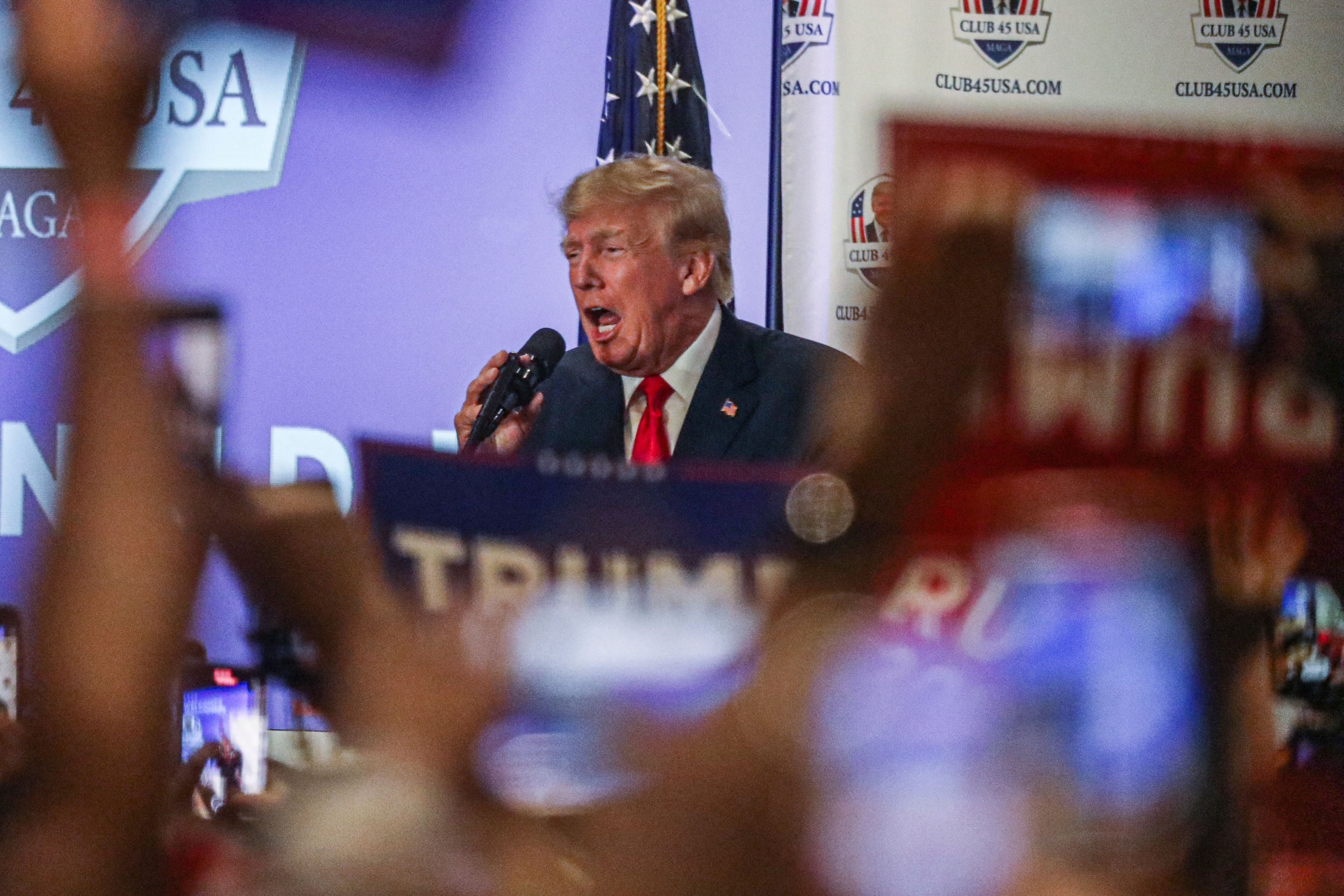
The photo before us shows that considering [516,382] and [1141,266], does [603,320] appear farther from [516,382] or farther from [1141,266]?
[1141,266]

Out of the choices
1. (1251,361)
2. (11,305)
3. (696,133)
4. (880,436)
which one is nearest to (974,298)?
(880,436)

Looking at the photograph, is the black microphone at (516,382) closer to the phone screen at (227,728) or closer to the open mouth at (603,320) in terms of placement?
the open mouth at (603,320)

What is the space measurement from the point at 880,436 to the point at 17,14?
31 cm

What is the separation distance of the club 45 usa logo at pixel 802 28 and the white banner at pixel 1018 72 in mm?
14

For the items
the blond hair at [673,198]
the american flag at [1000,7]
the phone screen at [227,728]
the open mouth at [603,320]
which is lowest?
the phone screen at [227,728]

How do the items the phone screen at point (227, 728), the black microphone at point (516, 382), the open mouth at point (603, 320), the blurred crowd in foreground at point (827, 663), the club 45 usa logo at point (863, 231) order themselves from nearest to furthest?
the blurred crowd in foreground at point (827, 663) → the phone screen at point (227, 728) → the black microphone at point (516, 382) → the open mouth at point (603, 320) → the club 45 usa logo at point (863, 231)

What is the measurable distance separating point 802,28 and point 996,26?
0.45 meters

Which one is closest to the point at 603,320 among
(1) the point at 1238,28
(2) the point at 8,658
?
(2) the point at 8,658

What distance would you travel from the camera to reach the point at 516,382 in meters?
1.65

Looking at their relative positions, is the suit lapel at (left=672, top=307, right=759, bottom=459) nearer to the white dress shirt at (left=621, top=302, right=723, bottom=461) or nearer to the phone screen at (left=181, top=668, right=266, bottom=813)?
the white dress shirt at (left=621, top=302, right=723, bottom=461)

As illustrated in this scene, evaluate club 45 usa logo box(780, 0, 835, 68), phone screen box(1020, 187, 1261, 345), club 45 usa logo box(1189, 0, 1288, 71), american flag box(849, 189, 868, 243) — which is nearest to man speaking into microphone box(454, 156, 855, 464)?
american flag box(849, 189, 868, 243)

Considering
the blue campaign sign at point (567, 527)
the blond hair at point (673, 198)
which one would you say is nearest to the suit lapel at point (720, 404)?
the blond hair at point (673, 198)

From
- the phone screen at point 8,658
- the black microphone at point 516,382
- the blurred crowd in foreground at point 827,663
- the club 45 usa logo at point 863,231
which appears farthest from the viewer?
the club 45 usa logo at point 863,231

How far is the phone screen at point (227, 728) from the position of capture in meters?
1.47
